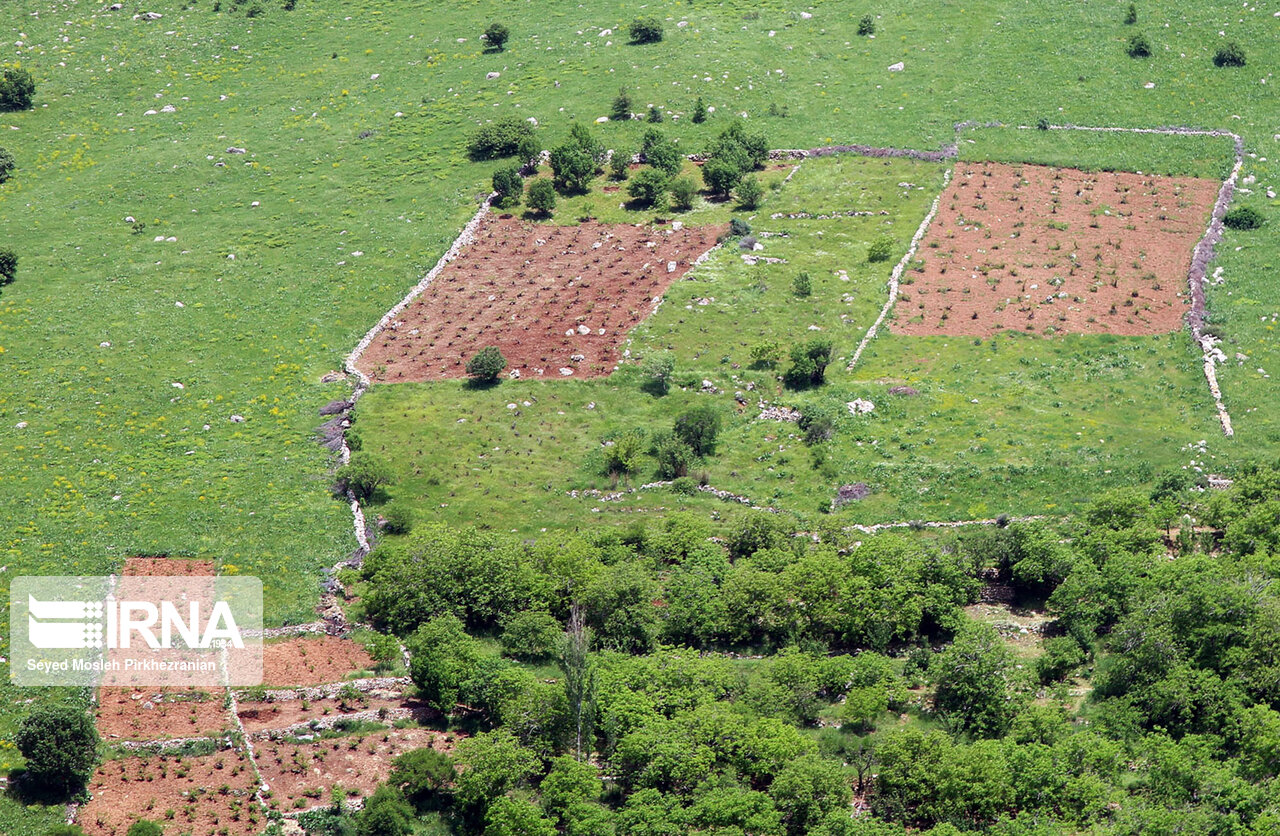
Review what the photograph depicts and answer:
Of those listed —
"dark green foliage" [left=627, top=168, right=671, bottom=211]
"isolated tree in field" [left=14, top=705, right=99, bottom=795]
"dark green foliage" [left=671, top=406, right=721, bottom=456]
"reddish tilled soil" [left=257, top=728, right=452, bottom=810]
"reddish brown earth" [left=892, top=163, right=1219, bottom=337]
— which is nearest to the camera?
"isolated tree in field" [left=14, top=705, right=99, bottom=795]

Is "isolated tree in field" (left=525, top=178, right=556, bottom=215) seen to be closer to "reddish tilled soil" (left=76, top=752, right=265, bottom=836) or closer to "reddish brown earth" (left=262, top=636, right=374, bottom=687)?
"reddish brown earth" (left=262, top=636, right=374, bottom=687)

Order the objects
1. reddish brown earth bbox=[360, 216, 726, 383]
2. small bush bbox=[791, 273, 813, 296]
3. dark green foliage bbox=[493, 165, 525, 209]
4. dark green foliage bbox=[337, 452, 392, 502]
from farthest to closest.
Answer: dark green foliage bbox=[493, 165, 525, 209] → small bush bbox=[791, 273, 813, 296] → reddish brown earth bbox=[360, 216, 726, 383] → dark green foliage bbox=[337, 452, 392, 502]

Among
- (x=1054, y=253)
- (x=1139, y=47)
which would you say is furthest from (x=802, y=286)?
(x=1139, y=47)

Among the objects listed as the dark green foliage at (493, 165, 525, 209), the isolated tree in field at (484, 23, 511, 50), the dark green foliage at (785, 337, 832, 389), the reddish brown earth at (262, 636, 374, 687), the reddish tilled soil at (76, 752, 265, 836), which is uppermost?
the isolated tree in field at (484, 23, 511, 50)

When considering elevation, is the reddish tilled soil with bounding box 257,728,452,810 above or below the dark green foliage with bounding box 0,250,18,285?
below

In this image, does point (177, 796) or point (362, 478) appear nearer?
point (177, 796)

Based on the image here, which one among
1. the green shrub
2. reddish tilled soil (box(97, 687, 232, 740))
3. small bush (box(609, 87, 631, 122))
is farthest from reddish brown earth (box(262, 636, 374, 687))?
small bush (box(609, 87, 631, 122))

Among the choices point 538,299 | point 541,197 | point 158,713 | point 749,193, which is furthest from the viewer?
point 541,197

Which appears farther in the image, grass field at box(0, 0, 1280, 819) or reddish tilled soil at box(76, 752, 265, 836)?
grass field at box(0, 0, 1280, 819)

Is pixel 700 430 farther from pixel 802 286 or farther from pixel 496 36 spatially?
pixel 496 36
